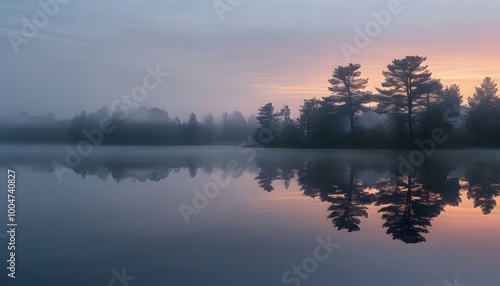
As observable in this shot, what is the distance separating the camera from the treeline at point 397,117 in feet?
151

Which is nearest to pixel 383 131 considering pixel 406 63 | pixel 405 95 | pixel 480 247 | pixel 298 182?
pixel 405 95

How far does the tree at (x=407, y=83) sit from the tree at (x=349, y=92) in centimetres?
315

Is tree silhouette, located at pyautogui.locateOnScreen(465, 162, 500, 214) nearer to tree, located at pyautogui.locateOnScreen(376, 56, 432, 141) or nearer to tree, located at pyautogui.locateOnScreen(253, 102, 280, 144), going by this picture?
tree, located at pyautogui.locateOnScreen(376, 56, 432, 141)

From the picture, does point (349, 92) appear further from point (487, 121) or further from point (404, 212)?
point (404, 212)

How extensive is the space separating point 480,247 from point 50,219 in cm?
1036

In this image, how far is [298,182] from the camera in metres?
20.7

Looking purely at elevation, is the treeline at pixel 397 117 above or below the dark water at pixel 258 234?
above

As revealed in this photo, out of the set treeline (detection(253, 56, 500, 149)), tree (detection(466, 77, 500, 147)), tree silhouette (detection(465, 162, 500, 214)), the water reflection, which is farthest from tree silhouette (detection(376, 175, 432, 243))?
tree (detection(466, 77, 500, 147))

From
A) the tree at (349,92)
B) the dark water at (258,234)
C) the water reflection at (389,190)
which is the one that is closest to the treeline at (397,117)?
the tree at (349,92)

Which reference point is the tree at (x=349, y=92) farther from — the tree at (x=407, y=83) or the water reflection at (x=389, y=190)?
the water reflection at (x=389, y=190)

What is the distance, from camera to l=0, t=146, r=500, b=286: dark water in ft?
24.9

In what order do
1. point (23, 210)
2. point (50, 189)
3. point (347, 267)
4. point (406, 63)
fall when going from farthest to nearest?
point (406, 63), point (50, 189), point (23, 210), point (347, 267)

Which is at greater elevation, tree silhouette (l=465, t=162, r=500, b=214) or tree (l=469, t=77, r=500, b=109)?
tree (l=469, t=77, r=500, b=109)

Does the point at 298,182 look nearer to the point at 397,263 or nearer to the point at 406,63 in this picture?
the point at 397,263
